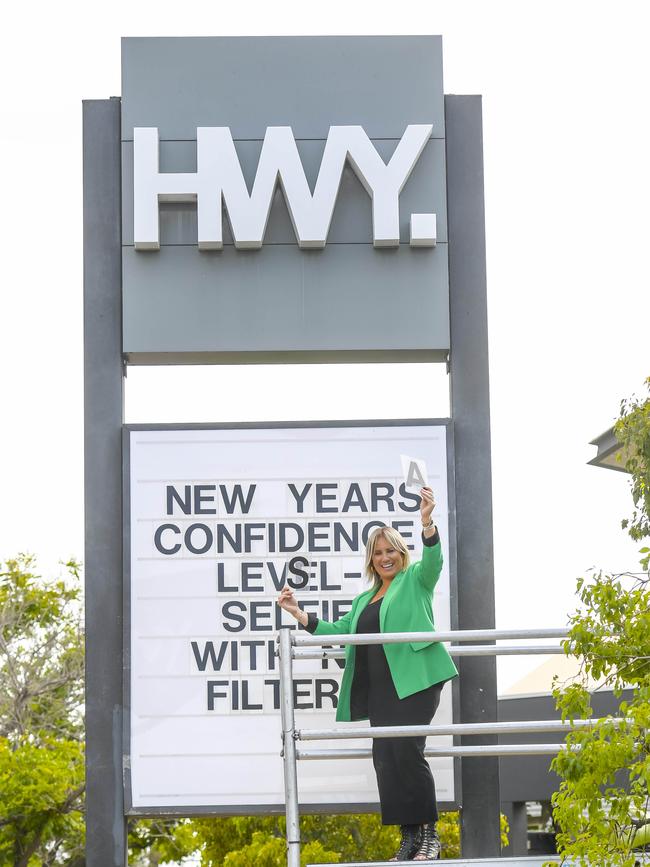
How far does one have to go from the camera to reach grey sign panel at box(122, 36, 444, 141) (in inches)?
362

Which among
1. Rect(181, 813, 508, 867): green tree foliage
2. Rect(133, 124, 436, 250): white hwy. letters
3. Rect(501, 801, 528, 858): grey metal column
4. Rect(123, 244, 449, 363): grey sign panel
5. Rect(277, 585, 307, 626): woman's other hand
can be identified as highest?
Rect(133, 124, 436, 250): white hwy. letters

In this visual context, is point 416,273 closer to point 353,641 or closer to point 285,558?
point 285,558

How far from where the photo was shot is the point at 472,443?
29.3 ft

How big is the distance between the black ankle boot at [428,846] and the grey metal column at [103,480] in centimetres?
218

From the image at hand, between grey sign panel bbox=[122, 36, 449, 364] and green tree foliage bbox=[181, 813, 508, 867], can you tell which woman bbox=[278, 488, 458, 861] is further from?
green tree foliage bbox=[181, 813, 508, 867]

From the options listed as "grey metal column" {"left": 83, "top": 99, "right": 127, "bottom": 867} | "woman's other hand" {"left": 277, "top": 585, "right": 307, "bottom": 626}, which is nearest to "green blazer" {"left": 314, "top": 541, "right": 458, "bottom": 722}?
"woman's other hand" {"left": 277, "top": 585, "right": 307, "bottom": 626}

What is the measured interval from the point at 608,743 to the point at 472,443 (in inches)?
154

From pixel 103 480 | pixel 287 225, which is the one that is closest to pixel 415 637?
pixel 103 480

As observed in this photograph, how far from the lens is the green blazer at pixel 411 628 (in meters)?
7.45

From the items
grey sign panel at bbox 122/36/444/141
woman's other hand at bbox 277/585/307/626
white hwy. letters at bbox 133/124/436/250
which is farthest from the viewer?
grey sign panel at bbox 122/36/444/141

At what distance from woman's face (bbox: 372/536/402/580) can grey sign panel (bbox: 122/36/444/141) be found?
9.67ft

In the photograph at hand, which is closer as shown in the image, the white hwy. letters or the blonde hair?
the blonde hair

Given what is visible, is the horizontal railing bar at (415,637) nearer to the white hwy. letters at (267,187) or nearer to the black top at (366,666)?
the black top at (366,666)

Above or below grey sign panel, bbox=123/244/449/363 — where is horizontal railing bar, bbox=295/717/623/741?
below
